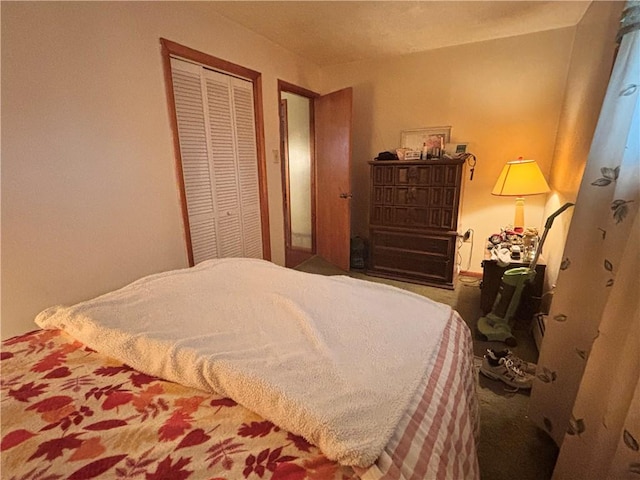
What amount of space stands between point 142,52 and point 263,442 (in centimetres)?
224

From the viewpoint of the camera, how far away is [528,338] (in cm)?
228

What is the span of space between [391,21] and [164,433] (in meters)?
3.02

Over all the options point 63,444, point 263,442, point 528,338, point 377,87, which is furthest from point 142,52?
point 528,338

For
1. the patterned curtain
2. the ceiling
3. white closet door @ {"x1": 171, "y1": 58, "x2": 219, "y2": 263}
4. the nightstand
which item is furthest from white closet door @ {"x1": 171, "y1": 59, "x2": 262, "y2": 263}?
the patterned curtain

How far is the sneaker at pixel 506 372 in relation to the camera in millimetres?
1750

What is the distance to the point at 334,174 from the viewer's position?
3.54 meters

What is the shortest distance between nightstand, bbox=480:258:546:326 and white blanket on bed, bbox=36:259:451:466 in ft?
4.83

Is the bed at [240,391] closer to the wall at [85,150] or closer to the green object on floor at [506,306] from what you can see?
the wall at [85,150]

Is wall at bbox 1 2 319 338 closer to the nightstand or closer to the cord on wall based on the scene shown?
the nightstand

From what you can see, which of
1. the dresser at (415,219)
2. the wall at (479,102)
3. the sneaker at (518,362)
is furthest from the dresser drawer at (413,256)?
the sneaker at (518,362)

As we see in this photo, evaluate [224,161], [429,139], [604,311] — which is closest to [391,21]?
[429,139]

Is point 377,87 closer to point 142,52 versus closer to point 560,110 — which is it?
point 560,110

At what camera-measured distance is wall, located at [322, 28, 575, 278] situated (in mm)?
2846

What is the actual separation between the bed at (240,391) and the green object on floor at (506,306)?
4.01 ft
